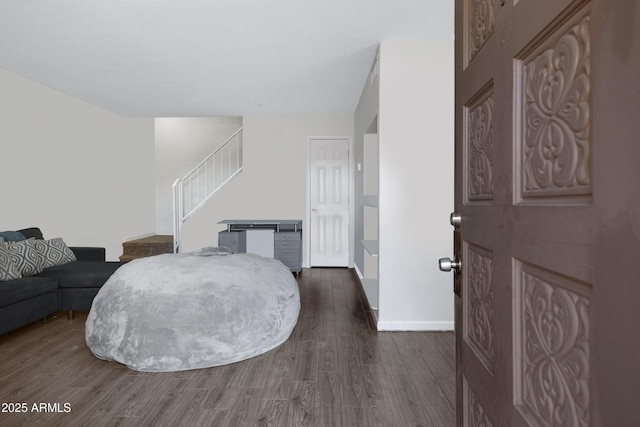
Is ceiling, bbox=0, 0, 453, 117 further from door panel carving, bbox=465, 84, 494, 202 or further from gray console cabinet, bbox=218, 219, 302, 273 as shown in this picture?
door panel carving, bbox=465, 84, 494, 202

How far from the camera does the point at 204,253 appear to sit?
3258 mm

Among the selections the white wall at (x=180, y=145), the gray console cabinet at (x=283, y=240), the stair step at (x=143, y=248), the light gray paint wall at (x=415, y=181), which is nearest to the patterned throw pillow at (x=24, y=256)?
the gray console cabinet at (x=283, y=240)

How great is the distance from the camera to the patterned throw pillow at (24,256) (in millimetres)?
Answer: 3623

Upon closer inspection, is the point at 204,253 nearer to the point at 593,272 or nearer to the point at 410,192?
the point at 410,192

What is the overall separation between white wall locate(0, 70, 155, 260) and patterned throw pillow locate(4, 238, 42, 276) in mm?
908

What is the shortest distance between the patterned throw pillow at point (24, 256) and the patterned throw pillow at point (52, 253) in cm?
10

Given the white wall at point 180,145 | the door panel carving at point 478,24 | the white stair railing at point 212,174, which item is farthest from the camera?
the white wall at point 180,145

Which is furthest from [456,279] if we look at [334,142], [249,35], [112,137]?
[112,137]

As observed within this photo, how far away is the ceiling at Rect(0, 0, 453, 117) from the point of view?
297 cm

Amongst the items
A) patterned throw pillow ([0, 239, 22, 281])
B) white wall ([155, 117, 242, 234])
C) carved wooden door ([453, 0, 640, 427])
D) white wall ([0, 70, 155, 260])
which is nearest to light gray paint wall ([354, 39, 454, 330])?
carved wooden door ([453, 0, 640, 427])

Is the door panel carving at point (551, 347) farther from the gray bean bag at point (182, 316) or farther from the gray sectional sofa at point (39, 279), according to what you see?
the gray sectional sofa at point (39, 279)

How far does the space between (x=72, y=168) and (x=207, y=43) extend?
3.30m

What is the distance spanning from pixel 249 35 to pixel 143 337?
8.57 feet

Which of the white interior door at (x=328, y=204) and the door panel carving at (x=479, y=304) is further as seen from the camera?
the white interior door at (x=328, y=204)
